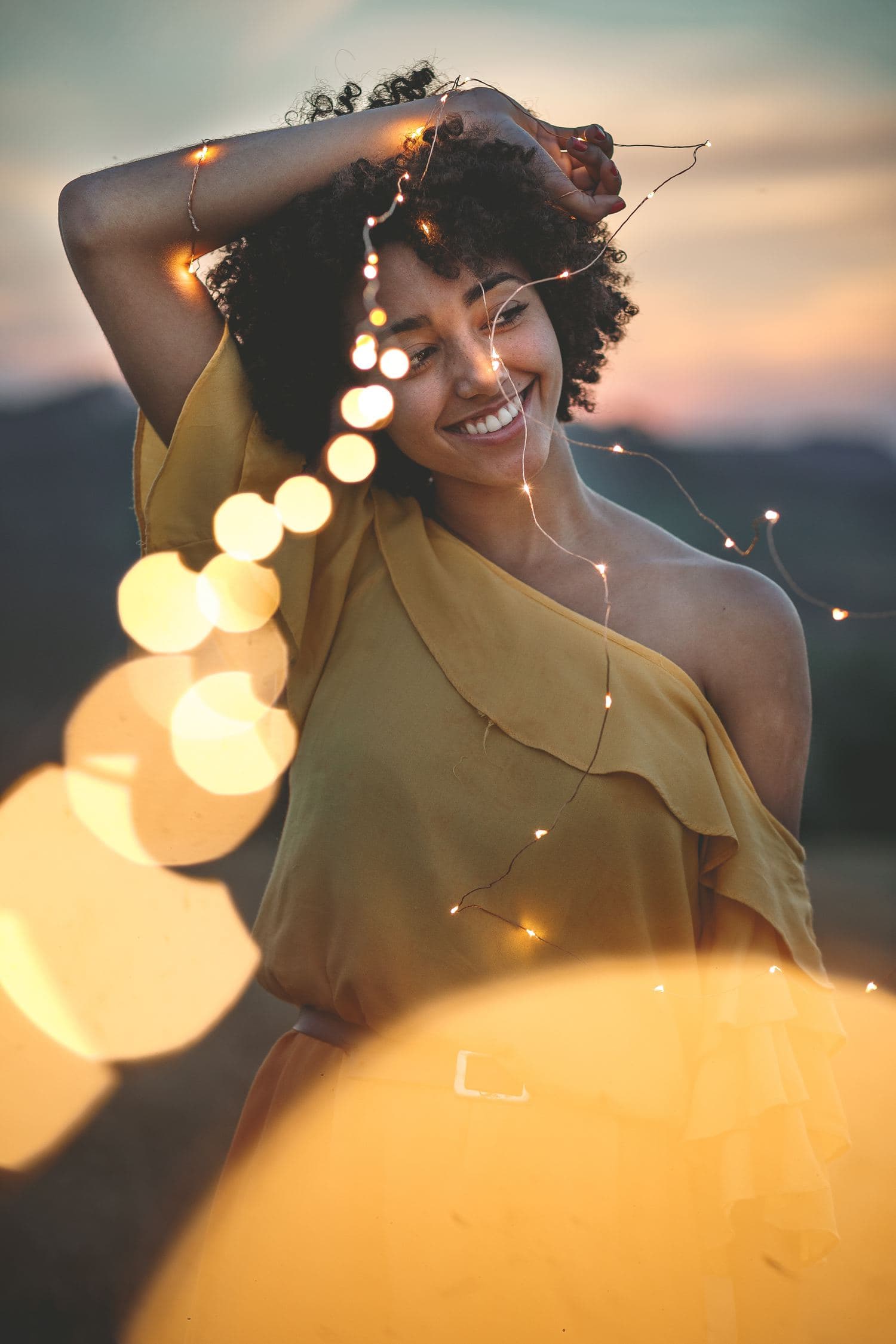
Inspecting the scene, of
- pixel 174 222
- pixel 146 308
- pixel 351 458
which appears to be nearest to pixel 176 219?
pixel 174 222

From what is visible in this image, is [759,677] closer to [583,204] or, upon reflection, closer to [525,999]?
[525,999]

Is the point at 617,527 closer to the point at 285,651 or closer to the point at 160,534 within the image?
the point at 285,651

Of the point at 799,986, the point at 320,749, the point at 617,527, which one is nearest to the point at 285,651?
the point at 320,749

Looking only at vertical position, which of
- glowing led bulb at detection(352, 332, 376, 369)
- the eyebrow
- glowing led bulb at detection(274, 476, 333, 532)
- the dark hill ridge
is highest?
the eyebrow

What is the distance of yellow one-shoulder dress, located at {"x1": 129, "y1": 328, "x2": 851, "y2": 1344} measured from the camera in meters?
1.05

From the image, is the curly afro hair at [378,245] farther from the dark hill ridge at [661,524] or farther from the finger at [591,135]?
the dark hill ridge at [661,524]

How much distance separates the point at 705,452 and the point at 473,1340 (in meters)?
1.91

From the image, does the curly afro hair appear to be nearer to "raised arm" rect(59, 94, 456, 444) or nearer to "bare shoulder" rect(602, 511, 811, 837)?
"raised arm" rect(59, 94, 456, 444)

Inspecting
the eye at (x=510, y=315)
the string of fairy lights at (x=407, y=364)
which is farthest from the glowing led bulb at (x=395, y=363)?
the eye at (x=510, y=315)

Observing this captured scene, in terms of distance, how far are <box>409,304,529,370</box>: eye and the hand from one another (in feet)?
0.48

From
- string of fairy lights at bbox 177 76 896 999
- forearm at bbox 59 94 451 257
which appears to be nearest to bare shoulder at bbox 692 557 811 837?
string of fairy lights at bbox 177 76 896 999

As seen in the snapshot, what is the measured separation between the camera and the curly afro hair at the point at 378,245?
1.04 meters

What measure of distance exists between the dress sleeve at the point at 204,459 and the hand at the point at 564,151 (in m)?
0.40

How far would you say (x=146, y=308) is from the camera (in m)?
1.04
